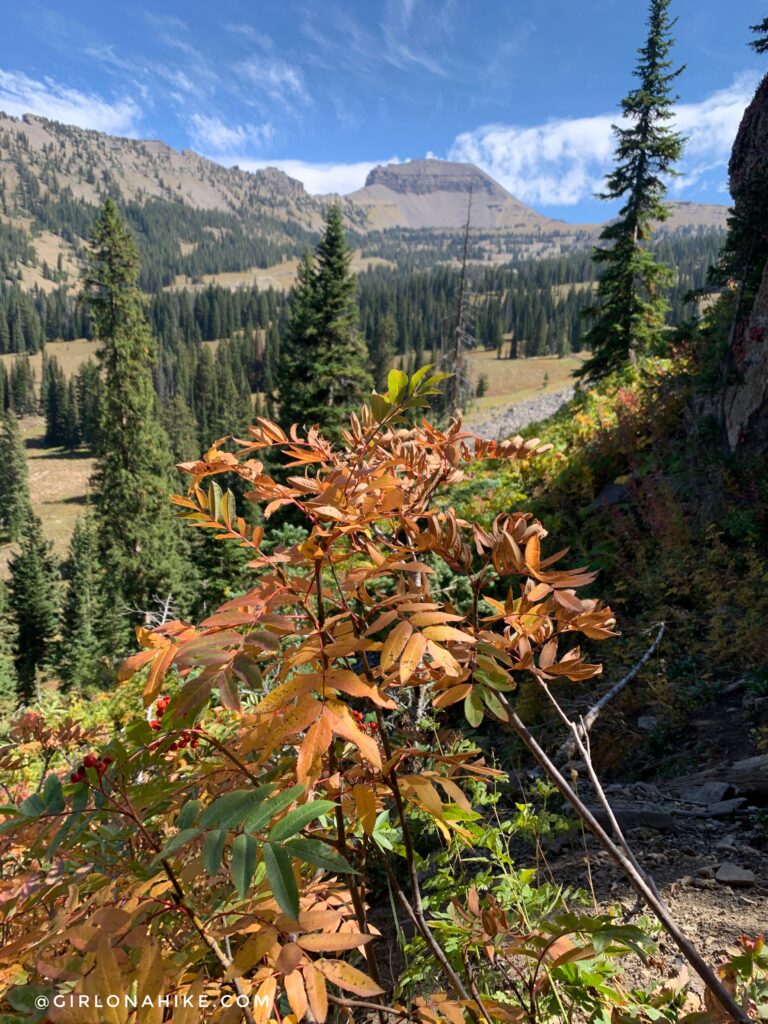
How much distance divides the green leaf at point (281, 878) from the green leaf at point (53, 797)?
22.8 inches

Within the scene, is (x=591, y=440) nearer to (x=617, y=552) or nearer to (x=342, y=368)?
(x=617, y=552)

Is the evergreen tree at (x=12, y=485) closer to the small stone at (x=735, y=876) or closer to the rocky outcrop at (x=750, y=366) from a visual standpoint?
the rocky outcrop at (x=750, y=366)

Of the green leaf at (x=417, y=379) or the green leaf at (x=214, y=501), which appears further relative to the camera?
the green leaf at (x=417, y=379)

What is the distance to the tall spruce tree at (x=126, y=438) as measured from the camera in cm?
1942

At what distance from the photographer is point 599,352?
57.9 ft

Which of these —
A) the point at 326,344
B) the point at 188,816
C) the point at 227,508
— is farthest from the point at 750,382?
the point at 326,344

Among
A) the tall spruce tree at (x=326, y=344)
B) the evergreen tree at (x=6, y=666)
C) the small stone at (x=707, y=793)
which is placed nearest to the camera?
the small stone at (x=707, y=793)

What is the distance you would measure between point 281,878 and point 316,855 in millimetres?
61

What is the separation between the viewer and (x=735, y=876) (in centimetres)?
237

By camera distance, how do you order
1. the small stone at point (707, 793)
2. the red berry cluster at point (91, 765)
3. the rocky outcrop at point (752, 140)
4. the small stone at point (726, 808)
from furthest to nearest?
the rocky outcrop at point (752, 140) < the small stone at point (707, 793) < the small stone at point (726, 808) < the red berry cluster at point (91, 765)

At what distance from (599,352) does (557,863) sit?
689 inches

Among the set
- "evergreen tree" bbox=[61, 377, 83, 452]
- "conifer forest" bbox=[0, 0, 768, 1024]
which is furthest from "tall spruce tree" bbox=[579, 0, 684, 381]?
"evergreen tree" bbox=[61, 377, 83, 452]

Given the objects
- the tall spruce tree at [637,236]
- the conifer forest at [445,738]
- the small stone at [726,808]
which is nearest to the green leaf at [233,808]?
the conifer forest at [445,738]

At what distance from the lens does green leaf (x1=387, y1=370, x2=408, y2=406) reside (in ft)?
4.65
